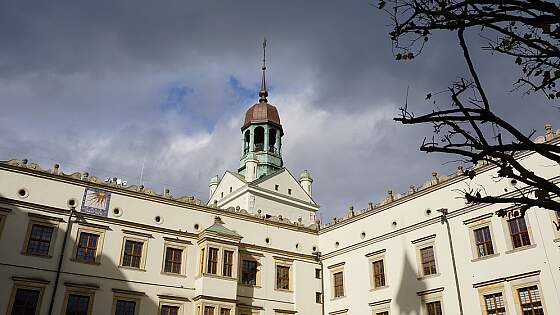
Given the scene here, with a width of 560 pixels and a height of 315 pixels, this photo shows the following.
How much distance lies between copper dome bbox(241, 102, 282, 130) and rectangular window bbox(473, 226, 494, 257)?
2320 centimetres

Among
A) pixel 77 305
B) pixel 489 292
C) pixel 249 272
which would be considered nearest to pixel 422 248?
pixel 489 292

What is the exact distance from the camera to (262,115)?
4253 cm

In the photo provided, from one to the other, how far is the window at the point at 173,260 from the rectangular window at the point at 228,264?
226 cm

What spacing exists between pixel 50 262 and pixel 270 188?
20.2 meters

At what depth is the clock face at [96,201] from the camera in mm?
Answer: 23828

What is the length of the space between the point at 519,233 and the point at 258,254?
44.1 feet

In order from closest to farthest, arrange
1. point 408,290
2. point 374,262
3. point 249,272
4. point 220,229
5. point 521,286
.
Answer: point 521,286 → point 408,290 → point 374,262 → point 220,229 → point 249,272

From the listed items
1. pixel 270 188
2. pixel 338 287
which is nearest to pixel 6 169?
pixel 338 287

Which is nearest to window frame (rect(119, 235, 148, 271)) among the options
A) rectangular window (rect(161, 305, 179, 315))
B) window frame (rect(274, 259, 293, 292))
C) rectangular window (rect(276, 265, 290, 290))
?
rectangular window (rect(161, 305, 179, 315))

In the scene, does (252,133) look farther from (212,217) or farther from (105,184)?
(105,184)

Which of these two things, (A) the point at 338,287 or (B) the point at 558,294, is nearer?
(B) the point at 558,294

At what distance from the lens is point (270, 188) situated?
3966 centimetres

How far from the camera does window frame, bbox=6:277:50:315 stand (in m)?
20.7

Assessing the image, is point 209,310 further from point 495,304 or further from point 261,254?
point 495,304
